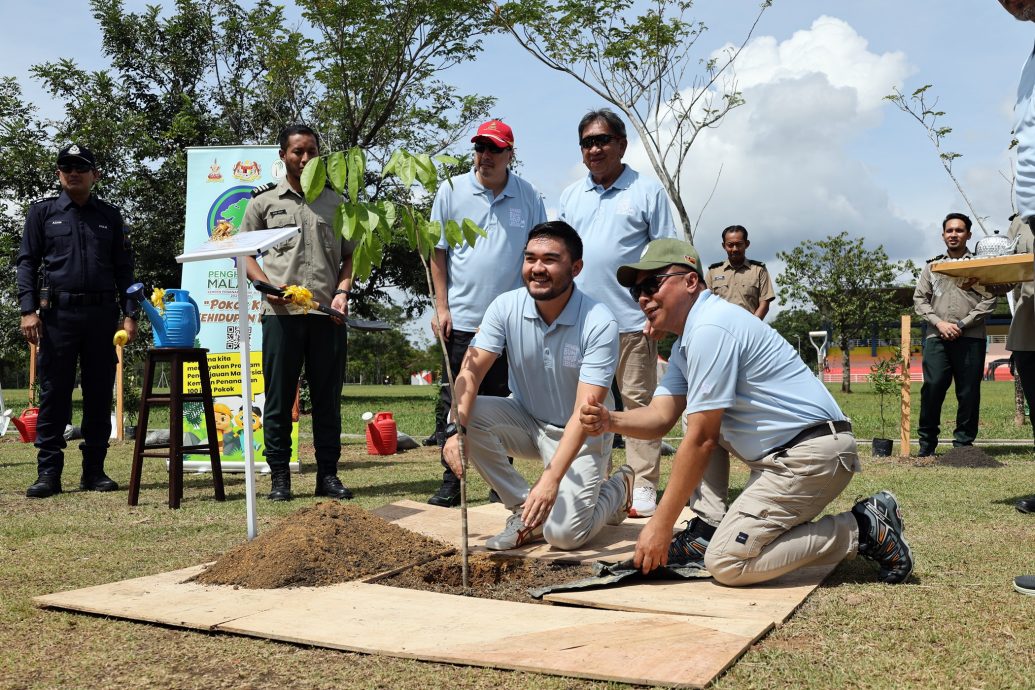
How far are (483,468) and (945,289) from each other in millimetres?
5275

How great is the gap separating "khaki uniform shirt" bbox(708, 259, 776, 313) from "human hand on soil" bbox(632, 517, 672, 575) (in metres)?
5.95

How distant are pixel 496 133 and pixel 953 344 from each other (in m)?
4.77

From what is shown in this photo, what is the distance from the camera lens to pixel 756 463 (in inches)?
137

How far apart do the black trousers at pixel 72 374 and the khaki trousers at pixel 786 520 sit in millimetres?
4557

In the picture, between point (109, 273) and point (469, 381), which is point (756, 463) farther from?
point (109, 273)

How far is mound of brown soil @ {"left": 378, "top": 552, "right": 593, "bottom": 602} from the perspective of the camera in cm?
365

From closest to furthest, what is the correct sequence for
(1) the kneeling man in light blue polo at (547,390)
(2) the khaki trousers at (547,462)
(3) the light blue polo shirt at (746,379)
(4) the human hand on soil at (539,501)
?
1. (3) the light blue polo shirt at (746,379)
2. (4) the human hand on soil at (539,501)
3. (1) the kneeling man in light blue polo at (547,390)
4. (2) the khaki trousers at (547,462)

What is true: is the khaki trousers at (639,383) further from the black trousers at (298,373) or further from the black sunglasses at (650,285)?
the black trousers at (298,373)

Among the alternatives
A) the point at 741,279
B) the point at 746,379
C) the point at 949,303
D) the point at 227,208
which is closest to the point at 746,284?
the point at 741,279

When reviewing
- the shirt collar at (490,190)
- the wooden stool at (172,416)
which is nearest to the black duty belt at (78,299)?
the wooden stool at (172,416)

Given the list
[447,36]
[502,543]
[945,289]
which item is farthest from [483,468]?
[447,36]

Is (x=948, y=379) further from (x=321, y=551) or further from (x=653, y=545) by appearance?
(x=321, y=551)

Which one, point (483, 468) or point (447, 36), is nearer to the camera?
point (483, 468)

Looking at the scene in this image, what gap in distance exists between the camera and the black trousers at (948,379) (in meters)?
7.76
